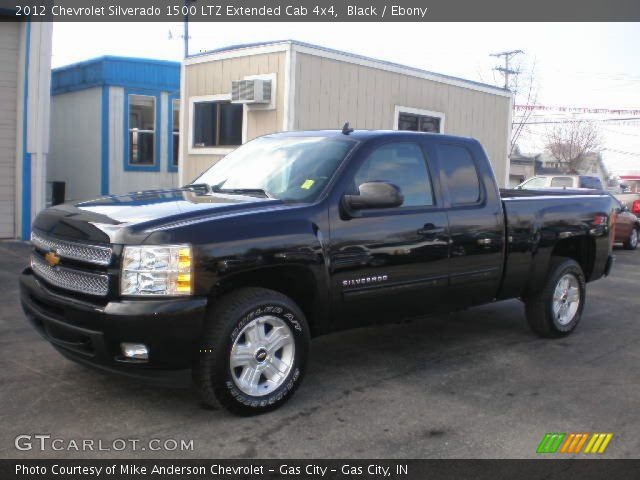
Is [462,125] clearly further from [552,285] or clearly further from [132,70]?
[552,285]

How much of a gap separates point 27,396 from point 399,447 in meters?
2.47

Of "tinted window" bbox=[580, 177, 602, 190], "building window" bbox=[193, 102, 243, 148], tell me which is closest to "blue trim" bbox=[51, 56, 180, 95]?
"building window" bbox=[193, 102, 243, 148]

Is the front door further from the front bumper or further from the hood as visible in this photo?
the front bumper

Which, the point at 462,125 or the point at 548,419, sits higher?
the point at 462,125

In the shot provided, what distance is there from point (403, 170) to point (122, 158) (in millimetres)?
12946

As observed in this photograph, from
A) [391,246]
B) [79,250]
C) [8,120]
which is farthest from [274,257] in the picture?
[8,120]

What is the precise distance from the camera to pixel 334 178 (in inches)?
193

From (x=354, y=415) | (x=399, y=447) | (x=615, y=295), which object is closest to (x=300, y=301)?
(x=354, y=415)

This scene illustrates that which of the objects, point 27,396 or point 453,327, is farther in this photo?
point 453,327

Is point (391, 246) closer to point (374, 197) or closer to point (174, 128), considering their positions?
point (374, 197)

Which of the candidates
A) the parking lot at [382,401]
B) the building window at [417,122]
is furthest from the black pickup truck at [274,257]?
the building window at [417,122]

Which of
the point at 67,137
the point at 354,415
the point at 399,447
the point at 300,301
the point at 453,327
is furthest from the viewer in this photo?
the point at 67,137

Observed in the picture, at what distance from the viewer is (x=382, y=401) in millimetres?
4734
